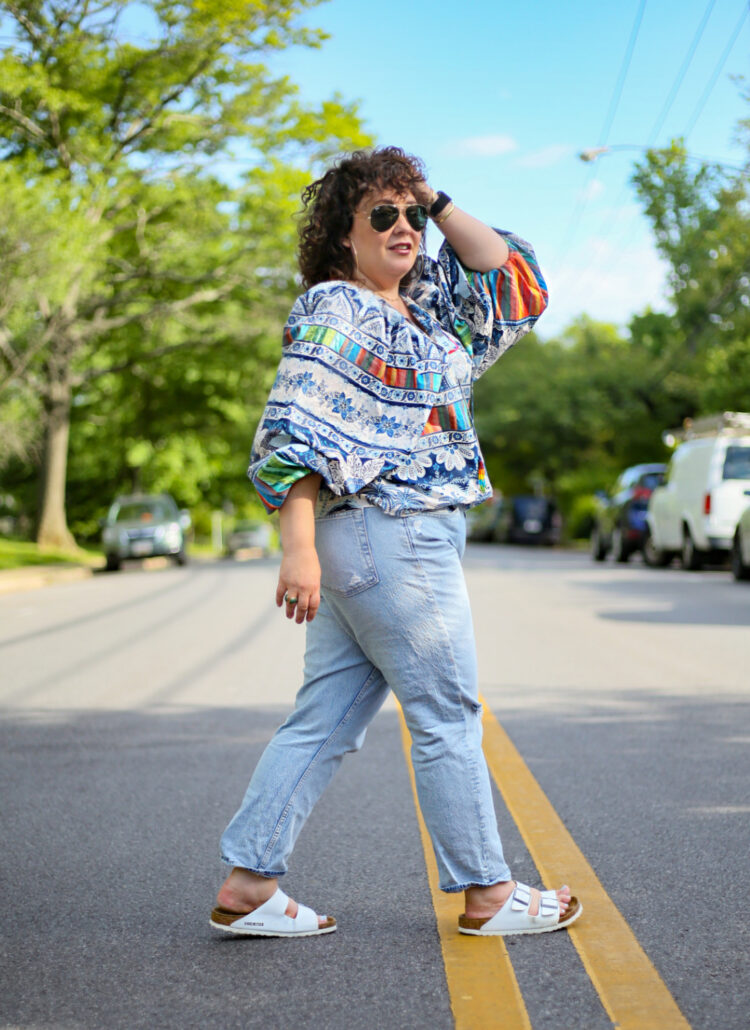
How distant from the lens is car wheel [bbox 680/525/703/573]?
1898 cm

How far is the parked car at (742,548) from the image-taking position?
620 inches

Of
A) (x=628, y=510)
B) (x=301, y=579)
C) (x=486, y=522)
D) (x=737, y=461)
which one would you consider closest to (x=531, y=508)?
(x=486, y=522)

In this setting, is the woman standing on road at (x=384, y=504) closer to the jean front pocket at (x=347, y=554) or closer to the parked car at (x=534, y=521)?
the jean front pocket at (x=347, y=554)

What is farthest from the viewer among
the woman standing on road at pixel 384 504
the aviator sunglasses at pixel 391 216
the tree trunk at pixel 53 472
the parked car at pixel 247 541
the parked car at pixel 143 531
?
the parked car at pixel 247 541

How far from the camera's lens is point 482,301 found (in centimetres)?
326

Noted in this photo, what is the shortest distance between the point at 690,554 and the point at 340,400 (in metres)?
16.8

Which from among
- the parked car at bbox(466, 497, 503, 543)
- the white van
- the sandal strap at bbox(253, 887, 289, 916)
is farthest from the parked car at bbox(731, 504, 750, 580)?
the parked car at bbox(466, 497, 503, 543)

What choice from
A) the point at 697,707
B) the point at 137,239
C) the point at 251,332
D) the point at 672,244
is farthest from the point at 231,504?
the point at 697,707

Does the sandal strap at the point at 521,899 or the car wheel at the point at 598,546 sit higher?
the car wheel at the point at 598,546

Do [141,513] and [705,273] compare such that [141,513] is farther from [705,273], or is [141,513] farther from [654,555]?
[705,273]

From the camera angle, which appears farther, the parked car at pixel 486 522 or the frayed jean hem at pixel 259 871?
the parked car at pixel 486 522

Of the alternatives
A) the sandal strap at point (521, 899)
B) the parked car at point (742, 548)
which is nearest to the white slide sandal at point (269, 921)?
the sandal strap at point (521, 899)

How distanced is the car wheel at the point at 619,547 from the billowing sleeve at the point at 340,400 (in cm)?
2014

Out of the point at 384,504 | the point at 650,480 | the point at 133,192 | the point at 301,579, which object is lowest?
the point at 301,579
